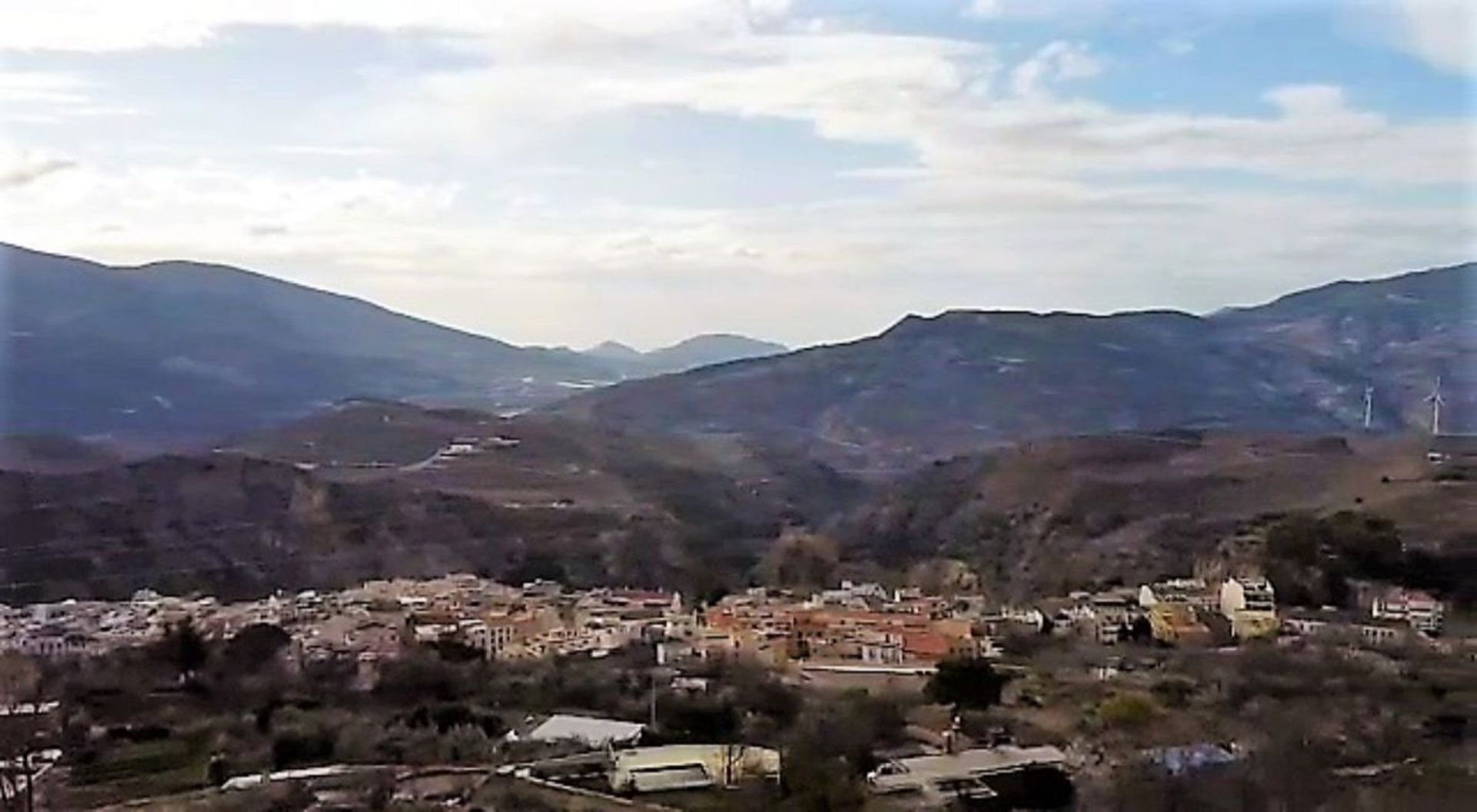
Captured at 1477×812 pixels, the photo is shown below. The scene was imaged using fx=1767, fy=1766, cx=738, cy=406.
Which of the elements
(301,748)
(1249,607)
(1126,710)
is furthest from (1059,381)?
(301,748)

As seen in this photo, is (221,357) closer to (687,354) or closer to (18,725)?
(687,354)

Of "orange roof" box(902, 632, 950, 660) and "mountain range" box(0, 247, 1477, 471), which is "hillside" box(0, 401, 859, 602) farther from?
"orange roof" box(902, 632, 950, 660)

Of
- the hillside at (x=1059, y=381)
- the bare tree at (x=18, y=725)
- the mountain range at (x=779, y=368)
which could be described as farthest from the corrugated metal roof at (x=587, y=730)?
the hillside at (x=1059, y=381)

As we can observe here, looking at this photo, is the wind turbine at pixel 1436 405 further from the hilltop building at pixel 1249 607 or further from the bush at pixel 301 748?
the bush at pixel 301 748

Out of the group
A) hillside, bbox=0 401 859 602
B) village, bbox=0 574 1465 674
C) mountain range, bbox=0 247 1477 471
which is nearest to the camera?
A: village, bbox=0 574 1465 674

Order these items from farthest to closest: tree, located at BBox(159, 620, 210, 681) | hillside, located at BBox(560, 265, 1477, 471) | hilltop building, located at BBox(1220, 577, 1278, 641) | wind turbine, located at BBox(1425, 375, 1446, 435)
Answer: hillside, located at BBox(560, 265, 1477, 471) < wind turbine, located at BBox(1425, 375, 1446, 435) < hilltop building, located at BBox(1220, 577, 1278, 641) < tree, located at BBox(159, 620, 210, 681)

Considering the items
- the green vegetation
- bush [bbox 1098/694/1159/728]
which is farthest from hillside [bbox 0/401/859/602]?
bush [bbox 1098/694/1159/728]
